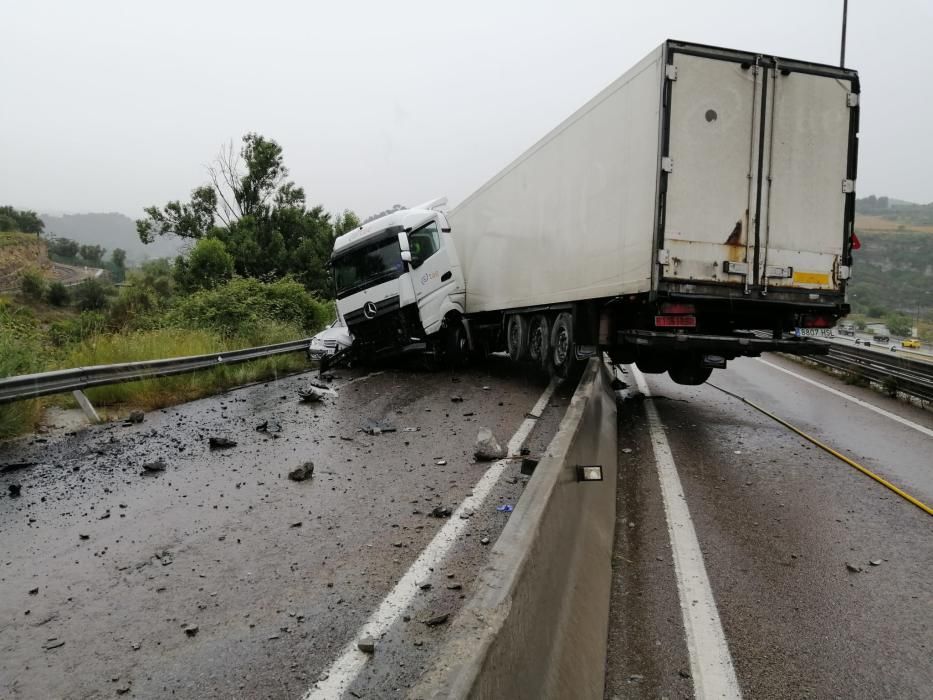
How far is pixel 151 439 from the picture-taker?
23.9 ft

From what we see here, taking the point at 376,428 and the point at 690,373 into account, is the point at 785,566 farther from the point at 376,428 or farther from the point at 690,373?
the point at 690,373

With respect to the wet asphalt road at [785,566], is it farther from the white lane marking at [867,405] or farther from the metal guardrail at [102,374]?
the metal guardrail at [102,374]

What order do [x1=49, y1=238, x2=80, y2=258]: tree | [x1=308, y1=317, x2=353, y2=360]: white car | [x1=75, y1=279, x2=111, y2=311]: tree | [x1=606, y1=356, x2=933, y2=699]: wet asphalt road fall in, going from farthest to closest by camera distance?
1. [x1=49, y1=238, x2=80, y2=258]: tree
2. [x1=75, y1=279, x2=111, y2=311]: tree
3. [x1=308, y1=317, x2=353, y2=360]: white car
4. [x1=606, y1=356, x2=933, y2=699]: wet asphalt road

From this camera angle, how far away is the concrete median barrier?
73.4 inches

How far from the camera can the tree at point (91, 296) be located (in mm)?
49781

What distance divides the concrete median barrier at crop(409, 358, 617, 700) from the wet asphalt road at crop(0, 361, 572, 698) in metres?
0.64

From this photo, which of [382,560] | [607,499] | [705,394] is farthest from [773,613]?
[705,394]

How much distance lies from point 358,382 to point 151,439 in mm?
5208

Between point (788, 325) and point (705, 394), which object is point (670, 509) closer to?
point (788, 325)

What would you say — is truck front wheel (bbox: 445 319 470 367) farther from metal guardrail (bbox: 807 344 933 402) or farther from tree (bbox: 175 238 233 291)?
tree (bbox: 175 238 233 291)

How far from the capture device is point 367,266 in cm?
1345


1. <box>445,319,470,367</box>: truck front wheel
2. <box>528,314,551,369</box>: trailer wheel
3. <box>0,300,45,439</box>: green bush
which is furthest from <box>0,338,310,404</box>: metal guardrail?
<box>528,314,551,369</box>: trailer wheel

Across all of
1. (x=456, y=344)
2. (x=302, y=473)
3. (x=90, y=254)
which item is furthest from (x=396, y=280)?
(x=90, y=254)

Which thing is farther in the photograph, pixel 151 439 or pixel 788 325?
pixel 788 325
